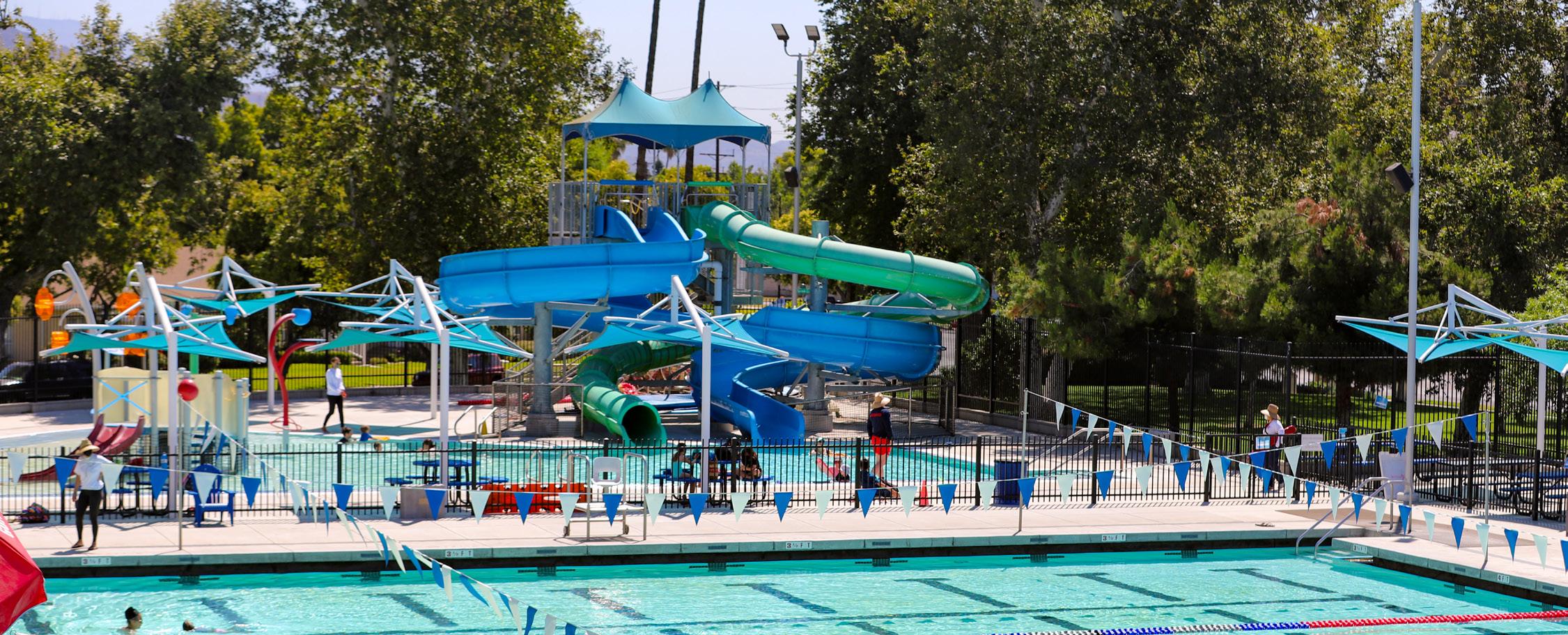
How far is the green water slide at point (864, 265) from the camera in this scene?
104 ft

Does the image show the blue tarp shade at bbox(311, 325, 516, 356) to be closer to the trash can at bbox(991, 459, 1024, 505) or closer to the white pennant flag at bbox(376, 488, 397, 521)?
the white pennant flag at bbox(376, 488, 397, 521)

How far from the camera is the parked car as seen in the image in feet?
119

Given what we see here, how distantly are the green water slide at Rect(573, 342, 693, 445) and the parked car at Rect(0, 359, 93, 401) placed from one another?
13498mm

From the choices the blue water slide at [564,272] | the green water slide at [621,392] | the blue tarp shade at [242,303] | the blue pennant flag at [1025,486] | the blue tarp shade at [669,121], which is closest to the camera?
the blue pennant flag at [1025,486]

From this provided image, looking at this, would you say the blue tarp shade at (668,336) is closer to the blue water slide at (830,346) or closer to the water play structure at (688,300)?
the water play structure at (688,300)

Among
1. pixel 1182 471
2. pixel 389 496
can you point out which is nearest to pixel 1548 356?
pixel 1182 471

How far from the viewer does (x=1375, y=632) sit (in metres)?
16.0

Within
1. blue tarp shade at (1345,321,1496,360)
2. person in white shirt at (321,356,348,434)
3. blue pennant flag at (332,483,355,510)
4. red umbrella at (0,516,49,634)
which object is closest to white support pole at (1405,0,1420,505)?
blue tarp shade at (1345,321,1496,360)

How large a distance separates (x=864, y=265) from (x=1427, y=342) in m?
11.8

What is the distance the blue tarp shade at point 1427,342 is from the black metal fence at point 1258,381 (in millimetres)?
868

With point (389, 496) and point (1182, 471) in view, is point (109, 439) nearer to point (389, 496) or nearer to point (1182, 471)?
point (389, 496)

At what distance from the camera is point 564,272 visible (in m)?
29.5

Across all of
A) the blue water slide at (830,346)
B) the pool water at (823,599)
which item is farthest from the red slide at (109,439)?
the blue water slide at (830,346)

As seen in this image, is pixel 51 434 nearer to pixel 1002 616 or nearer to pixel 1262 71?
pixel 1002 616
